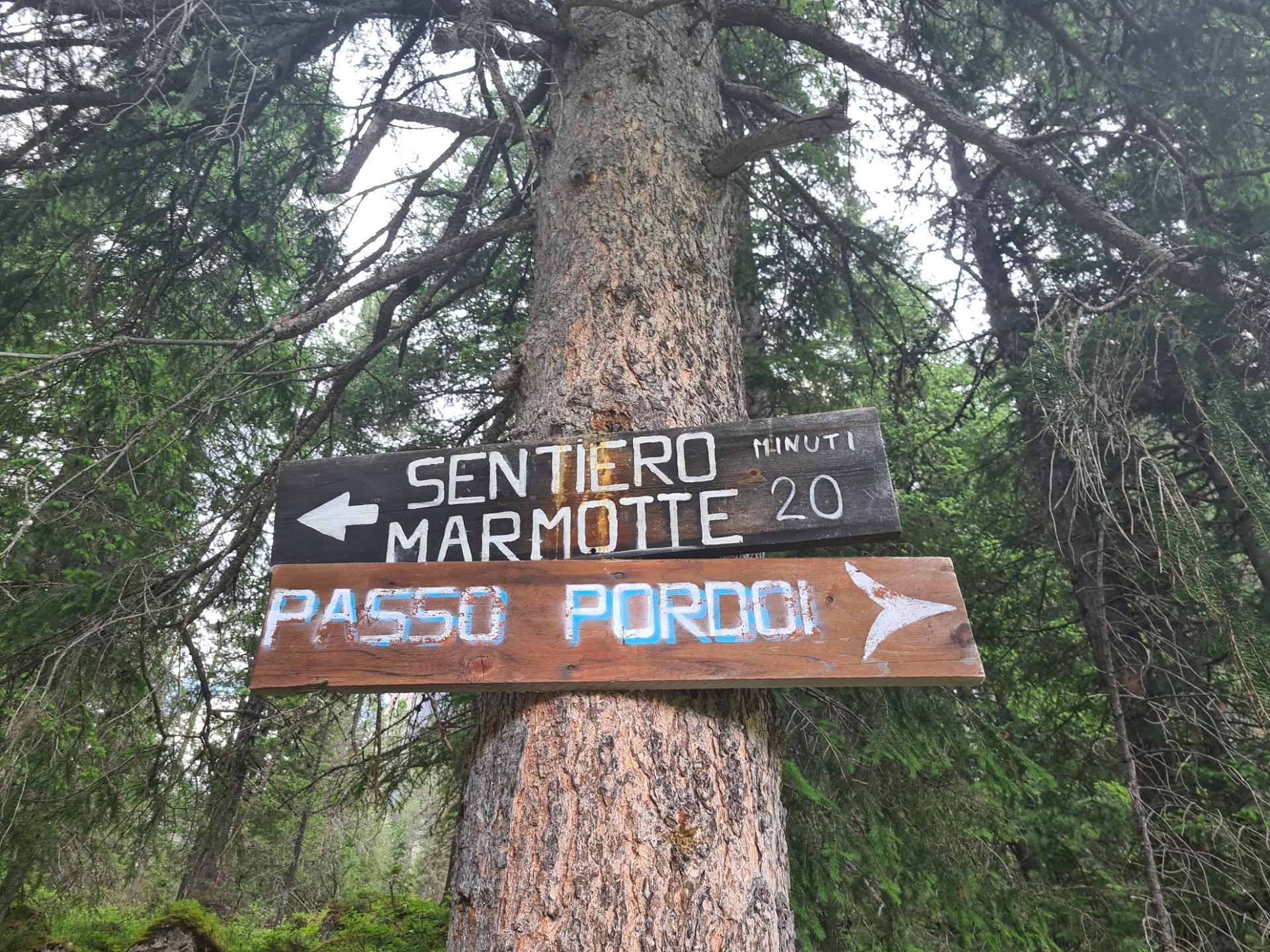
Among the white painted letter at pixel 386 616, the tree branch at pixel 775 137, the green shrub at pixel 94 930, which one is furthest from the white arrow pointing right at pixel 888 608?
the green shrub at pixel 94 930

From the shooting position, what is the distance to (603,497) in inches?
76.1

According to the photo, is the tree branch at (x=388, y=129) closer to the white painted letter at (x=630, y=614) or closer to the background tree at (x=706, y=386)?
the background tree at (x=706, y=386)

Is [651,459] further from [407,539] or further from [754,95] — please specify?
[754,95]

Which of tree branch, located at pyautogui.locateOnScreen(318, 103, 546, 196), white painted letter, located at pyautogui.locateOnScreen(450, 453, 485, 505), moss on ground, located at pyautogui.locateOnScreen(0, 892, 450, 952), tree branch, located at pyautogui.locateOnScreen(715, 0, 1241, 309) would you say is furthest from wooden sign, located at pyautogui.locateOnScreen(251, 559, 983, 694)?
moss on ground, located at pyautogui.locateOnScreen(0, 892, 450, 952)

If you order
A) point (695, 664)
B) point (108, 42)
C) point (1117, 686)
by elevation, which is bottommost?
point (695, 664)

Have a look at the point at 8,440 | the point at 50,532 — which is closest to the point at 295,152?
the point at 8,440

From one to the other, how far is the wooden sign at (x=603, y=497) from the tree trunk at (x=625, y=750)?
0.68 feet

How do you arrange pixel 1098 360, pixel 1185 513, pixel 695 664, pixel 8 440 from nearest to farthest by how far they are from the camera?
pixel 695 664 < pixel 1185 513 < pixel 1098 360 < pixel 8 440

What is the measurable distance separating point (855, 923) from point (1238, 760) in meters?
2.34

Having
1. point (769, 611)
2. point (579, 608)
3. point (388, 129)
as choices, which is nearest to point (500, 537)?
point (579, 608)

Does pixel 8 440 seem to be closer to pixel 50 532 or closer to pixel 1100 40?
pixel 50 532

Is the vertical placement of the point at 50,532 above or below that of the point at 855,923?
above

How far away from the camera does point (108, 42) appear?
3.79m

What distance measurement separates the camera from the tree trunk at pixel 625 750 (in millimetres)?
1504
